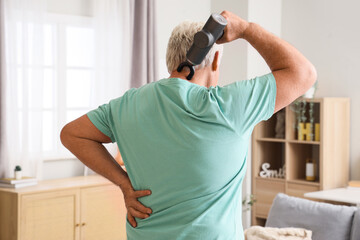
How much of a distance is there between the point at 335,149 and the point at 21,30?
2974 mm

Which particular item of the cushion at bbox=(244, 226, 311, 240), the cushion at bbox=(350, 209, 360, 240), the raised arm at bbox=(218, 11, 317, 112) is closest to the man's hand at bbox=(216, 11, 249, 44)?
the raised arm at bbox=(218, 11, 317, 112)

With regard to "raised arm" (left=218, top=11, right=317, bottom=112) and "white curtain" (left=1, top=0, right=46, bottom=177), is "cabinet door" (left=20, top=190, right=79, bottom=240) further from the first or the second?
"raised arm" (left=218, top=11, right=317, bottom=112)

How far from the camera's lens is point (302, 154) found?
4.98m

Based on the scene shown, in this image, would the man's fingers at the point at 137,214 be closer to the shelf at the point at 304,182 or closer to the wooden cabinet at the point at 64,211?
the wooden cabinet at the point at 64,211

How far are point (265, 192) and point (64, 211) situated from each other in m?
2.07

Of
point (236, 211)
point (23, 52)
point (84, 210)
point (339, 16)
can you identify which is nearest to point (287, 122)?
point (339, 16)

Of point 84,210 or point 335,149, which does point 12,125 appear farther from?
point 335,149

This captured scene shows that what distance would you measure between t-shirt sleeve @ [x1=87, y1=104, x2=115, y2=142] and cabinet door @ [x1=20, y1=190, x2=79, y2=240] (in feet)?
7.78

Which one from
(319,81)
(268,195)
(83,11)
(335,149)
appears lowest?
(268,195)

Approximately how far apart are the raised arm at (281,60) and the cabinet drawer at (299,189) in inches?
136

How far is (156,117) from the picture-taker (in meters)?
1.38

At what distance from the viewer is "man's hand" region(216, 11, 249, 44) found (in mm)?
1316

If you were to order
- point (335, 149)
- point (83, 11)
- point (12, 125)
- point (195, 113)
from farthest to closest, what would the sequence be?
point (335, 149) → point (83, 11) → point (12, 125) → point (195, 113)

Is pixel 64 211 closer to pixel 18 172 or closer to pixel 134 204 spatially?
pixel 18 172
